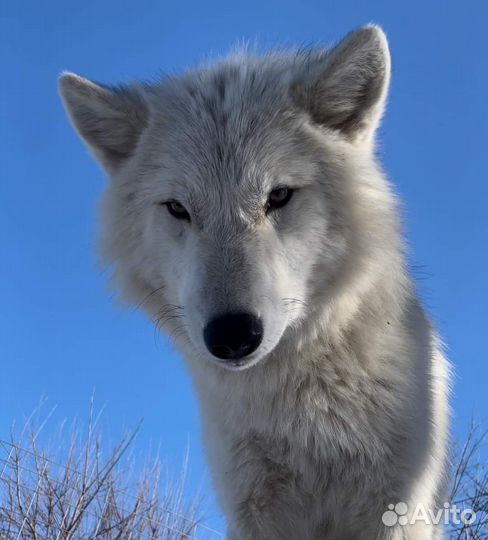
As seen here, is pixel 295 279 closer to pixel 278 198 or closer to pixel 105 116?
pixel 278 198

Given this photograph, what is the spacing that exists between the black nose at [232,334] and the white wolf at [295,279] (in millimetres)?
132

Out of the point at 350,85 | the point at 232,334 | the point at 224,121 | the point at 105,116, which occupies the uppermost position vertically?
the point at 350,85

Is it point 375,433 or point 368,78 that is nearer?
point 375,433

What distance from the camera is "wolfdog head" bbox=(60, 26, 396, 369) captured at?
2.91 m

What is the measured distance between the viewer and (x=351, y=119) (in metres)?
3.66

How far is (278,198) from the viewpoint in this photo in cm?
321

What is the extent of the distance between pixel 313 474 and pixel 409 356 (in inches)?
29.9

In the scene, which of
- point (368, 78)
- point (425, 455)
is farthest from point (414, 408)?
point (368, 78)

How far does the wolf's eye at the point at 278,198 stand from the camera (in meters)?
3.18

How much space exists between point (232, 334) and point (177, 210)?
0.89 meters

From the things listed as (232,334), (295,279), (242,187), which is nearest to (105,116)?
(242,187)

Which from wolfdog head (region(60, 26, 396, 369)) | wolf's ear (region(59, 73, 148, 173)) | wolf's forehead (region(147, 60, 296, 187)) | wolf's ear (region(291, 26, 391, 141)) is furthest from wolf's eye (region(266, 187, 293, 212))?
wolf's ear (region(59, 73, 148, 173))

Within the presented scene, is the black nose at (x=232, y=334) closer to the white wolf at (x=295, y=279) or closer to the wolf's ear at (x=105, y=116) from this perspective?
the white wolf at (x=295, y=279)

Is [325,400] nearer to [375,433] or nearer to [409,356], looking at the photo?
[375,433]
